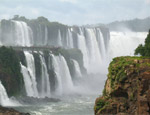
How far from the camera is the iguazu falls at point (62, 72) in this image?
20047 millimetres

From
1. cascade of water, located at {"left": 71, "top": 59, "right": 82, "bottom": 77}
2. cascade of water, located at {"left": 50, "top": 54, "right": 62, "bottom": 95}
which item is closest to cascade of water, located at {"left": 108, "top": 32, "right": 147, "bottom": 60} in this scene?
cascade of water, located at {"left": 71, "top": 59, "right": 82, "bottom": 77}

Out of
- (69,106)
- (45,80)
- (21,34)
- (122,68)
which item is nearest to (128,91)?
(122,68)

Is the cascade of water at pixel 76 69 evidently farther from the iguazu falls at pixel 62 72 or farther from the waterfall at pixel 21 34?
the waterfall at pixel 21 34

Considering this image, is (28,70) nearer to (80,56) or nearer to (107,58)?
(80,56)

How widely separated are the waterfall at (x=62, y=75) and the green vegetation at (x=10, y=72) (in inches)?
368

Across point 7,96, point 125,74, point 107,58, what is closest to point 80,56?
point 107,58

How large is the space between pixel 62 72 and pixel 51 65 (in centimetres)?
425

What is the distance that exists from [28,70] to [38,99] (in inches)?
230

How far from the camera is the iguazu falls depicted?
20.0 metres

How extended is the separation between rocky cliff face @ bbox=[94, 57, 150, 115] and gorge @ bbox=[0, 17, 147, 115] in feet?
47.8

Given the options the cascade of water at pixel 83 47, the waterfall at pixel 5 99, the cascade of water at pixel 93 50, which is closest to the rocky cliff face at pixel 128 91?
the waterfall at pixel 5 99

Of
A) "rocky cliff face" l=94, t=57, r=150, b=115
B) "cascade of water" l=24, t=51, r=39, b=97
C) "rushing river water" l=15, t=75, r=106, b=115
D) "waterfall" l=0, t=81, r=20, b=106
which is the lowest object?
"rushing river water" l=15, t=75, r=106, b=115

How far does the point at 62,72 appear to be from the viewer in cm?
5559

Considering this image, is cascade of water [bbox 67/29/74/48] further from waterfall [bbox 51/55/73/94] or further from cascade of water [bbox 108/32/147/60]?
cascade of water [bbox 108/32/147/60]
